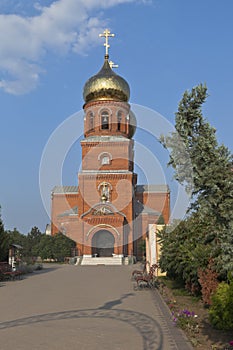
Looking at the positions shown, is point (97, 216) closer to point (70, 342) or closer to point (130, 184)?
point (130, 184)

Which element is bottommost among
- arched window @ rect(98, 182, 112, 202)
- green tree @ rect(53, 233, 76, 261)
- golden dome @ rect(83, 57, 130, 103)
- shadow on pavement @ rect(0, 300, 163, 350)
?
shadow on pavement @ rect(0, 300, 163, 350)

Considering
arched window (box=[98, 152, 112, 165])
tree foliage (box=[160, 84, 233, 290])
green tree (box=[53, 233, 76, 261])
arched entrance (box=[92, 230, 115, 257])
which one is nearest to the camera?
tree foliage (box=[160, 84, 233, 290])

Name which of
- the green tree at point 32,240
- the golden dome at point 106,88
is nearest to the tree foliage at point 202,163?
the golden dome at point 106,88

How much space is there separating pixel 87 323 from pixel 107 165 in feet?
101

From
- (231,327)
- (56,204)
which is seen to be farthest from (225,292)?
(56,204)

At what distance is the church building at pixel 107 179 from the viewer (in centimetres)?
3478

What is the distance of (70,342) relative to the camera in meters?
5.91

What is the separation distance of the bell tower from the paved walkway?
22988mm

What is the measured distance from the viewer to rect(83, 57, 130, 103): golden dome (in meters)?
38.6

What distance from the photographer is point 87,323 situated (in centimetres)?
738

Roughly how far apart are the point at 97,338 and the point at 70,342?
0.47 metres

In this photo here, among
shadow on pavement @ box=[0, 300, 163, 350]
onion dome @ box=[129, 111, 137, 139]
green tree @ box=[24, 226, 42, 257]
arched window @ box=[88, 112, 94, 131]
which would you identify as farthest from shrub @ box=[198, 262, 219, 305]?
green tree @ box=[24, 226, 42, 257]

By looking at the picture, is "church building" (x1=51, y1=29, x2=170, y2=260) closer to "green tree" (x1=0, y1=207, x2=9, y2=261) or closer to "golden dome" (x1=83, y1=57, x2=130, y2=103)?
"golden dome" (x1=83, y1=57, x2=130, y2=103)

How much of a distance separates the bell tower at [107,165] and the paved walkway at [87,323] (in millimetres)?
22988
